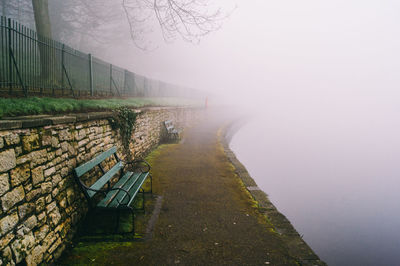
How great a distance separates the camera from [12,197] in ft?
7.14

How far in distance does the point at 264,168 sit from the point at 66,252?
1242cm

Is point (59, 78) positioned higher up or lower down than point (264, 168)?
higher up

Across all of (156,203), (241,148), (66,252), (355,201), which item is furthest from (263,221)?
(241,148)

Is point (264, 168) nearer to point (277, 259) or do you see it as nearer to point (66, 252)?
point (277, 259)

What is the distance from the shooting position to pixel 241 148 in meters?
16.8

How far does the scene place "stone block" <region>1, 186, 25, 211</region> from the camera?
2082 millimetres

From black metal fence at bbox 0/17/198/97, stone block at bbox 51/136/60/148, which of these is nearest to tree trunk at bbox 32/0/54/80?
black metal fence at bbox 0/17/198/97

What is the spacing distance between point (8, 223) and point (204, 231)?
2488 millimetres

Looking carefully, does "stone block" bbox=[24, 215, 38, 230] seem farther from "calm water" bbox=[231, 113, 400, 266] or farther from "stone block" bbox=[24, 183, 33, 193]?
"calm water" bbox=[231, 113, 400, 266]

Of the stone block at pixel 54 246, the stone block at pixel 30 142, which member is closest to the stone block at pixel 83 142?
the stone block at pixel 30 142

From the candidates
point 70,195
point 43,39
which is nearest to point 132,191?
point 70,195

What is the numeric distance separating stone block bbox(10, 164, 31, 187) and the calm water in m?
7.07

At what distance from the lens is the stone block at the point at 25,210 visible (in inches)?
89.5

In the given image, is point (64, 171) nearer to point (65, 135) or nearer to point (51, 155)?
point (51, 155)
